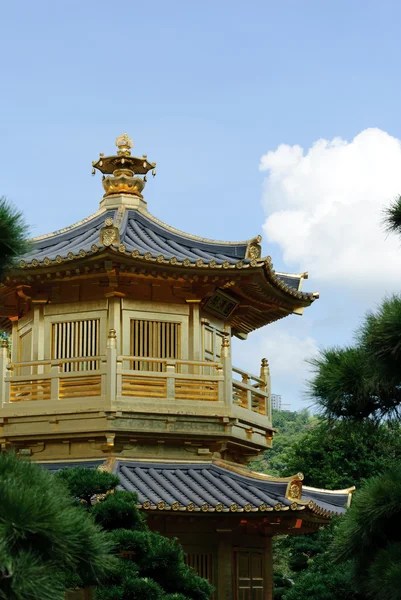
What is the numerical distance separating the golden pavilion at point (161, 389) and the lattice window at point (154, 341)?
23 mm

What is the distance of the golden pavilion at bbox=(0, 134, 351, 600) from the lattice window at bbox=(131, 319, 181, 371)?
23mm

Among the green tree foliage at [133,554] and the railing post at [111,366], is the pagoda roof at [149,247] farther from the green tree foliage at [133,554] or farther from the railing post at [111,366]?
the green tree foliage at [133,554]

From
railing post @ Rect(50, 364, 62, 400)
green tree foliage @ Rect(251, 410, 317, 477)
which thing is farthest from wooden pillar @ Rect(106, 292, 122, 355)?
green tree foliage @ Rect(251, 410, 317, 477)

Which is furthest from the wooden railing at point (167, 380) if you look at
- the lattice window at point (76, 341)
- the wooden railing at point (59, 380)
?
the lattice window at point (76, 341)

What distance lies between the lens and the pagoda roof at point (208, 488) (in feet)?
54.0

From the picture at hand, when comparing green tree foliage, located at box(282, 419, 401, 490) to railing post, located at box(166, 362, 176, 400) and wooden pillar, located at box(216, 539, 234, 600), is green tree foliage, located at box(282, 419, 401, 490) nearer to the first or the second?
wooden pillar, located at box(216, 539, 234, 600)

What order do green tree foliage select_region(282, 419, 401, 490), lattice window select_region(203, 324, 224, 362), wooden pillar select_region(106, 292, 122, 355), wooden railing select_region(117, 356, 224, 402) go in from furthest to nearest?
1. green tree foliage select_region(282, 419, 401, 490)
2. lattice window select_region(203, 324, 224, 362)
3. wooden pillar select_region(106, 292, 122, 355)
4. wooden railing select_region(117, 356, 224, 402)

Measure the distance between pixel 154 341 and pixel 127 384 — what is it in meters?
1.20

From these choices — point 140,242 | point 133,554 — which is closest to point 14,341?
point 140,242

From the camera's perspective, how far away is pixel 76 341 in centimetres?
1883

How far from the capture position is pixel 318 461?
3562 centimetres

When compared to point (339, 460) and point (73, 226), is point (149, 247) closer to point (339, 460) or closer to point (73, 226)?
point (73, 226)

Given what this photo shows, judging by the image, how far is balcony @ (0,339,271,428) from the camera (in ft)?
57.9

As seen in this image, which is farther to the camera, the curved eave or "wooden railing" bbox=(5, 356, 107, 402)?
"wooden railing" bbox=(5, 356, 107, 402)
